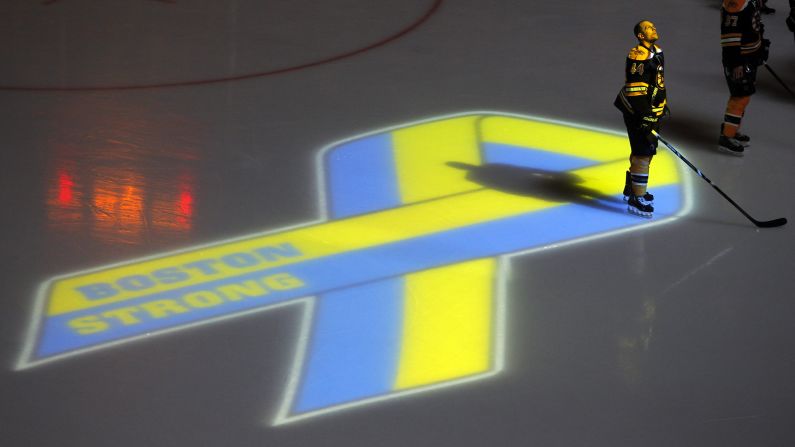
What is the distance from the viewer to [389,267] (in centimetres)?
474

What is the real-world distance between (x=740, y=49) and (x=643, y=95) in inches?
49.3

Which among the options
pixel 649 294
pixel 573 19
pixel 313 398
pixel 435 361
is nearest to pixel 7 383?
pixel 313 398

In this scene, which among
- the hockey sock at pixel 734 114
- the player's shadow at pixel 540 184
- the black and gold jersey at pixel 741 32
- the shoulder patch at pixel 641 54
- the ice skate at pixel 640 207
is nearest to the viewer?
the shoulder patch at pixel 641 54

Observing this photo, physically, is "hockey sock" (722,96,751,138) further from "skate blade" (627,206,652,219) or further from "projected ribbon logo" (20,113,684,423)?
"skate blade" (627,206,652,219)

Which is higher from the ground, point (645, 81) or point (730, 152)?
point (645, 81)

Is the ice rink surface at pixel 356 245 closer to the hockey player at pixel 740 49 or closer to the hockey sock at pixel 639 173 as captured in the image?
the hockey sock at pixel 639 173

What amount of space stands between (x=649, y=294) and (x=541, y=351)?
27.7 inches

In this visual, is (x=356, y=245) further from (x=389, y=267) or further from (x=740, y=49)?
(x=740, y=49)

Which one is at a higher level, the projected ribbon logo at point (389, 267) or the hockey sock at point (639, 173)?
the hockey sock at point (639, 173)

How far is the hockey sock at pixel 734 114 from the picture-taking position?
596 centimetres

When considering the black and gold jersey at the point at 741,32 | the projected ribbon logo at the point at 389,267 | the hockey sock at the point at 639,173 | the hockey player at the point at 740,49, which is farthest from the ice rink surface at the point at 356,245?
the black and gold jersey at the point at 741,32

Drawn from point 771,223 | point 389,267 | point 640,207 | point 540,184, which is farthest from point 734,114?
point 389,267

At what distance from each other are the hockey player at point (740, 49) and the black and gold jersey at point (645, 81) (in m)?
1.11

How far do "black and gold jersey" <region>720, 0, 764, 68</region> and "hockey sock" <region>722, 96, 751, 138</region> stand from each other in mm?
196
